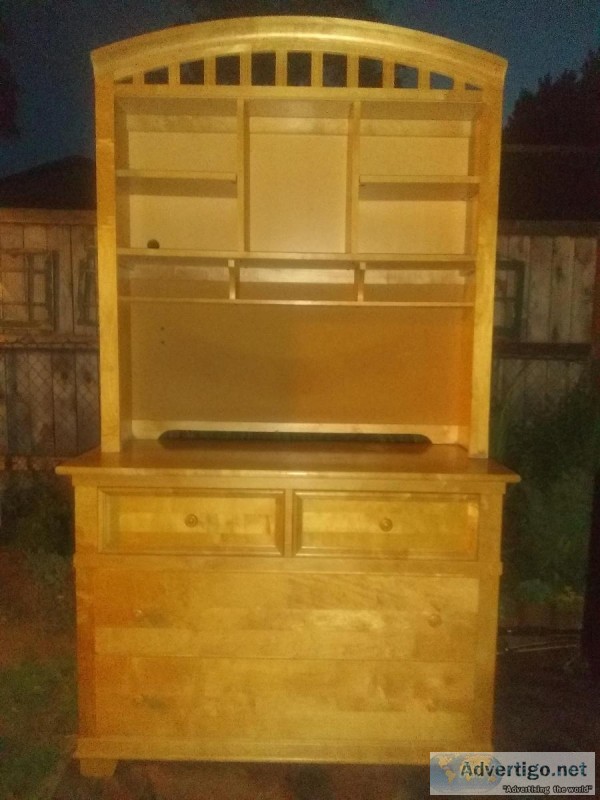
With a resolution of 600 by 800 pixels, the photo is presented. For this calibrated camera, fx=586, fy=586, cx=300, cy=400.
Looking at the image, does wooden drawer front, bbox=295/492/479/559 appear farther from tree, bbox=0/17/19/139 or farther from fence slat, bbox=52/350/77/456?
tree, bbox=0/17/19/139

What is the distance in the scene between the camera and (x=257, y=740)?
6.60ft

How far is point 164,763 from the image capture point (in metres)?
2.18

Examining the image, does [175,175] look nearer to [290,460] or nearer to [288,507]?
[290,460]

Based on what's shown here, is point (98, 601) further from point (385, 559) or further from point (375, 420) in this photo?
point (375, 420)

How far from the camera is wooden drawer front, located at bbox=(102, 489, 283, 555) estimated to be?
1.98 meters

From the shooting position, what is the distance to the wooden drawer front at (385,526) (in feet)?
6.48

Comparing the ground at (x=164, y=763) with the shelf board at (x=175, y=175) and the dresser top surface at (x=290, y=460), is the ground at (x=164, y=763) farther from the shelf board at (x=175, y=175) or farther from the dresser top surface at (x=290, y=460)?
the shelf board at (x=175, y=175)

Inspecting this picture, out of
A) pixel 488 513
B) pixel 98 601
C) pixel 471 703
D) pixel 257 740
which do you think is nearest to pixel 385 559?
pixel 488 513

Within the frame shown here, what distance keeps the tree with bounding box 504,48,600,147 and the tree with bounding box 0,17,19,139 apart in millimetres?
5054

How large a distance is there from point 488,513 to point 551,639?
54.7 inches

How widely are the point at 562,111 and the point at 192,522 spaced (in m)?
5.93

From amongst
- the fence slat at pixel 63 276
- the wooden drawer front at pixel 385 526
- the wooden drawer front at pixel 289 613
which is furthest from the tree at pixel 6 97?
the wooden drawer front at pixel 385 526

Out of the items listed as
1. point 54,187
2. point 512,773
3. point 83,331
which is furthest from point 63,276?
point 512,773

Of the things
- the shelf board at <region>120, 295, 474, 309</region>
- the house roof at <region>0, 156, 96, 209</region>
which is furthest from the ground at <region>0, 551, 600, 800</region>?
the house roof at <region>0, 156, 96, 209</region>
